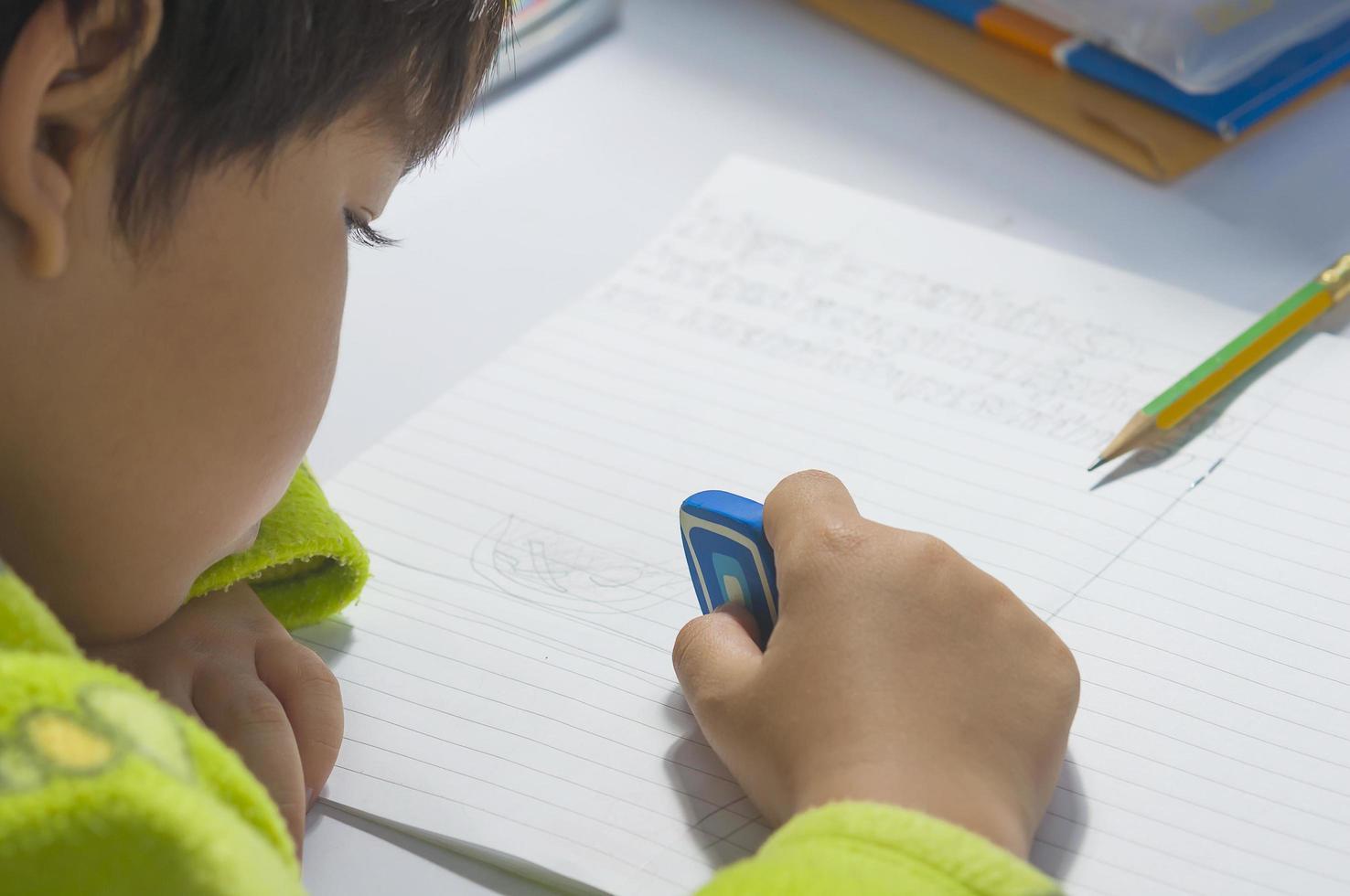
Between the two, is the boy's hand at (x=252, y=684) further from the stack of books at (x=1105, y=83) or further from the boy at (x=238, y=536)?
the stack of books at (x=1105, y=83)

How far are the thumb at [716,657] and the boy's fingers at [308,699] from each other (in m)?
0.12

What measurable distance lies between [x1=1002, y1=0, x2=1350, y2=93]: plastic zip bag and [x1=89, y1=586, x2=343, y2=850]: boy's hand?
611mm

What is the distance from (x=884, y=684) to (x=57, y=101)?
29cm

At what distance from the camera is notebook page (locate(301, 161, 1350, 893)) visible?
1.55ft

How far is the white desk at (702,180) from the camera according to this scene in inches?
29.6

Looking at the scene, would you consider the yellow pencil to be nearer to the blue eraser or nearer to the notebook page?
the notebook page

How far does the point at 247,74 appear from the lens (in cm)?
42

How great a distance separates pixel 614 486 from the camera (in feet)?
2.06

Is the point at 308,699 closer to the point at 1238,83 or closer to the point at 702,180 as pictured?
the point at 702,180

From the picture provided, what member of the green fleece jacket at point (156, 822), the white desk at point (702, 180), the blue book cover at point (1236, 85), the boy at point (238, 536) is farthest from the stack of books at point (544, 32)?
the green fleece jacket at point (156, 822)

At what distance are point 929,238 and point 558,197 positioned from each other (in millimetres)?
221

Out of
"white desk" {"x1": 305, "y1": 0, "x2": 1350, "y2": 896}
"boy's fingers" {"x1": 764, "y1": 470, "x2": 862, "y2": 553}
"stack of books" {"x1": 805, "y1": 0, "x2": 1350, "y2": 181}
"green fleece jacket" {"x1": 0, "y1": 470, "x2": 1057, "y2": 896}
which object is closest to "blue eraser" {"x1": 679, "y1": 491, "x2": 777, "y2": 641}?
"boy's fingers" {"x1": 764, "y1": 470, "x2": 862, "y2": 553}

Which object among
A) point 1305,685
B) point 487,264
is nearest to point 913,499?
point 1305,685

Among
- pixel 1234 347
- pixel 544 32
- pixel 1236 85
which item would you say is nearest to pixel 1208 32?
pixel 1236 85
